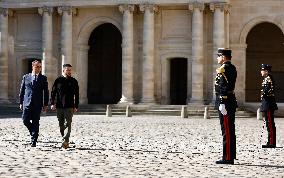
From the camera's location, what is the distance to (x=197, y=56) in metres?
36.3

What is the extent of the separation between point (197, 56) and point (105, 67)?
10858mm

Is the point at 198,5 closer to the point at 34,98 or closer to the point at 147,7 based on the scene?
the point at 147,7

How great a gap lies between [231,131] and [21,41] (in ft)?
97.3

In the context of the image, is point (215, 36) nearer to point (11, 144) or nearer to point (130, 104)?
point (130, 104)

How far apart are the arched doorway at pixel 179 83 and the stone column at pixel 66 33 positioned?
7.16 meters

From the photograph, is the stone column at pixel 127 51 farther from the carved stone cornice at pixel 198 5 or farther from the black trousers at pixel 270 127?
the black trousers at pixel 270 127

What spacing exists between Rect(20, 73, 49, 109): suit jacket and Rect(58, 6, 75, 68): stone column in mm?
22558

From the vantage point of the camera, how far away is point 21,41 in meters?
39.9

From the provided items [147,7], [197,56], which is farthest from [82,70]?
[197,56]

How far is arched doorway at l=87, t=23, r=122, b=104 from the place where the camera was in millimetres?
44625

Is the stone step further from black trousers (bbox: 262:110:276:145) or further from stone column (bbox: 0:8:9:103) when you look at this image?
black trousers (bbox: 262:110:276:145)

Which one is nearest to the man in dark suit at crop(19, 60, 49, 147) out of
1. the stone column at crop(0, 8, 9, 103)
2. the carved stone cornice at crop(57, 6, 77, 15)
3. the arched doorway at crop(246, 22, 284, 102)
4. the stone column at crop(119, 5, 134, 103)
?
the stone column at crop(119, 5, 134, 103)

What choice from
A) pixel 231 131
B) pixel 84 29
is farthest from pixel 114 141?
pixel 84 29

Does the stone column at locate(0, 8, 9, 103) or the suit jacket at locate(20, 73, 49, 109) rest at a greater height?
the stone column at locate(0, 8, 9, 103)
